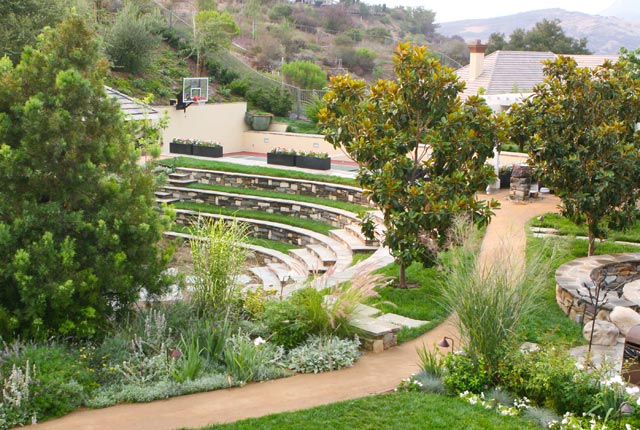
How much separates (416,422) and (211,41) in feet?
90.3

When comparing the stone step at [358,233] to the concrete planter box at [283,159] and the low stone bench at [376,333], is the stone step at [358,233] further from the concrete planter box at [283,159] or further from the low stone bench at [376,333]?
the concrete planter box at [283,159]

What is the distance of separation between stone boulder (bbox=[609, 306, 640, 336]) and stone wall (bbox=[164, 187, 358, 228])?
6.99 metres

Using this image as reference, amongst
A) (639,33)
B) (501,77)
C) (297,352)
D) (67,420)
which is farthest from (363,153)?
(639,33)

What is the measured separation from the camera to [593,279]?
950cm

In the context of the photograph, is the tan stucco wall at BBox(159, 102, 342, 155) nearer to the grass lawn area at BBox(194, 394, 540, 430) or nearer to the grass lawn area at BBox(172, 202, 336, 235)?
the grass lawn area at BBox(172, 202, 336, 235)

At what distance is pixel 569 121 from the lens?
10516mm

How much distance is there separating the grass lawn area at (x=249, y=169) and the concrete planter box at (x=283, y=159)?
29.5 inches

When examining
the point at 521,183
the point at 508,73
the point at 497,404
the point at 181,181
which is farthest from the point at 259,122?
the point at 497,404

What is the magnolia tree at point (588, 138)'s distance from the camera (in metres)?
10.1

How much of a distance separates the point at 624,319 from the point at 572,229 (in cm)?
574

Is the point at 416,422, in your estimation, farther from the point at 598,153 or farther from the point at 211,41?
the point at 211,41

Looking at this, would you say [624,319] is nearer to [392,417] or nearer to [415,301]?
[415,301]

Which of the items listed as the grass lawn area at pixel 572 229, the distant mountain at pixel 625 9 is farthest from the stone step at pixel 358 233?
the distant mountain at pixel 625 9

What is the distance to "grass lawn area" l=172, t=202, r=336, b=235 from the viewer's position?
1484 centimetres
